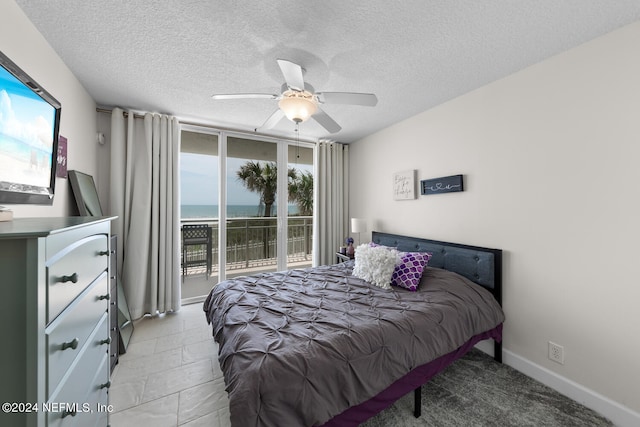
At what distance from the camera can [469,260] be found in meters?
2.47

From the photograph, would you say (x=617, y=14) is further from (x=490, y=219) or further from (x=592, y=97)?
(x=490, y=219)

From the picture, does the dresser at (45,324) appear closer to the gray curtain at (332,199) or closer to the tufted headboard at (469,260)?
the tufted headboard at (469,260)

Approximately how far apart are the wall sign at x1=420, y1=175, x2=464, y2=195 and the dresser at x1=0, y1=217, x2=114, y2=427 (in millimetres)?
2940

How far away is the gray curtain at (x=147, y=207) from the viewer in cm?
300

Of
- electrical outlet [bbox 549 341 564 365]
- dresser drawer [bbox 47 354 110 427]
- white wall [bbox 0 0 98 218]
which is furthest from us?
electrical outlet [bbox 549 341 564 365]

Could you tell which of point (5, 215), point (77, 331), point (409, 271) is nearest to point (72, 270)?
point (77, 331)

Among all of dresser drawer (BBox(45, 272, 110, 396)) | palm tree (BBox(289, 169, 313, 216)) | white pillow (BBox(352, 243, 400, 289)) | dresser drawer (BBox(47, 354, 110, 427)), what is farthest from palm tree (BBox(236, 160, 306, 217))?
dresser drawer (BBox(47, 354, 110, 427))

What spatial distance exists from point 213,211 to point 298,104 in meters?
2.52

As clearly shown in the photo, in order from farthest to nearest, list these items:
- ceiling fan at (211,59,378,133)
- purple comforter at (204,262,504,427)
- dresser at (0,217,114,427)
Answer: ceiling fan at (211,59,378,133), purple comforter at (204,262,504,427), dresser at (0,217,114,427)

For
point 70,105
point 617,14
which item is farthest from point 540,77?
point 70,105

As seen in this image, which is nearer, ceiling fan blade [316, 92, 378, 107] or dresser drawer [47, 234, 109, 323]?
dresser drawer [47, 234, 109, 323]

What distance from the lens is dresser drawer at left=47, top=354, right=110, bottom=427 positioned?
847mm

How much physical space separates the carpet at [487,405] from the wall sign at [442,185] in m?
1.74

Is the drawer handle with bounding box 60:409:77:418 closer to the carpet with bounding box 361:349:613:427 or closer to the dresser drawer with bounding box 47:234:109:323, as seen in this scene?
the dresser drawer with bounding box 47:234:109:323
